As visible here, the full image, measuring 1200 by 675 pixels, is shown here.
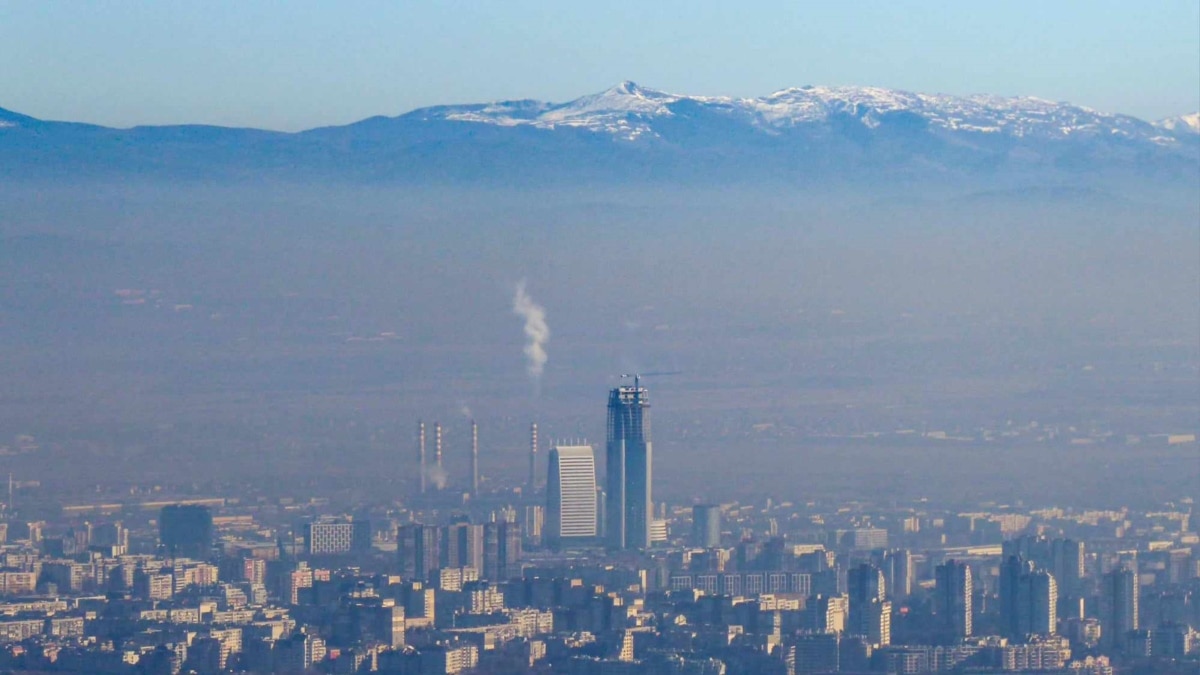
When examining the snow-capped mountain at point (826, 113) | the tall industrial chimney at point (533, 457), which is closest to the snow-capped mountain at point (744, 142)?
the snow-capped mountain at point (826, 113)

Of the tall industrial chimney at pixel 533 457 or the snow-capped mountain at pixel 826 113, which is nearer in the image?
the tall industrial chimney at pixel 533 457

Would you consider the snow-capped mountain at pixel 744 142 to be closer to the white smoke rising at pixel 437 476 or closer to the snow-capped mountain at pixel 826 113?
the snow-capped mountain at pixel 826 113

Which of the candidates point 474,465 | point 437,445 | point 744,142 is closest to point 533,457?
point 474,465

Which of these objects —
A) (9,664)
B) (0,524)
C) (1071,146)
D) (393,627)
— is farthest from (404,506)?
(1071,146)

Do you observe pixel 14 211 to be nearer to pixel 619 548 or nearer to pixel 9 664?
pixel 619 548

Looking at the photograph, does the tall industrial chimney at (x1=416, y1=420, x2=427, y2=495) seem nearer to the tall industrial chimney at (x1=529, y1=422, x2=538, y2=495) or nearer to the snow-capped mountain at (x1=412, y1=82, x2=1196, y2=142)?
the tall industrial chimney at (x1=529, y1=422, x2=538, y2=495)

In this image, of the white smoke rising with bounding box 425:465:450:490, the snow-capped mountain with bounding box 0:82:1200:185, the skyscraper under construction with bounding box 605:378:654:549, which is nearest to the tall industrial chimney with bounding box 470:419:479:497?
the white smoke rising with bounding box 425:465:450:490
